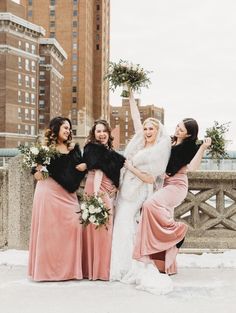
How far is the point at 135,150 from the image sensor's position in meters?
6.41

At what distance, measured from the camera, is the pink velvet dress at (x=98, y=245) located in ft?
20.3

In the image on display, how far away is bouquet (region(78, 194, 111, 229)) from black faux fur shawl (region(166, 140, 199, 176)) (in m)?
0.97

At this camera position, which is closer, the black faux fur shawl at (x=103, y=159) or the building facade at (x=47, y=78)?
the black faux fur shawl at (x=103, y=159)

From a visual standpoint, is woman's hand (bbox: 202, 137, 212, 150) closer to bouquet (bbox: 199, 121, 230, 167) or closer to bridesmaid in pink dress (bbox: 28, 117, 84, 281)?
bouquet (bbox: 199, 121, 230, 167)

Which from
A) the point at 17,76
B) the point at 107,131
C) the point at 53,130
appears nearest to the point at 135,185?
the point at 107,131

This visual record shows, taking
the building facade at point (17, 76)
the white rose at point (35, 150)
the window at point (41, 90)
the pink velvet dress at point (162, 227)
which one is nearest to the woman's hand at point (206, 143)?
the pink velvet dress at point (162, 227)

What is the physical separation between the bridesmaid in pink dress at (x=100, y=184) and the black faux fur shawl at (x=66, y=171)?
150mm

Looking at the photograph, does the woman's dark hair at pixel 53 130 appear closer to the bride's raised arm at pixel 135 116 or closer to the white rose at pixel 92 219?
the bride's raised arm at pixel 135 116

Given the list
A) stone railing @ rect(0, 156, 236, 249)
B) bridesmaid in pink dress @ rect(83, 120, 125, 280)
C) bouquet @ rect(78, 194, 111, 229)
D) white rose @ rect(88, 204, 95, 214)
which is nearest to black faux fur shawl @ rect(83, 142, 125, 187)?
bridesmaid in pink dress @ rect(83, 120, 125, 280)

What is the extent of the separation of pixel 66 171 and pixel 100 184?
45cm

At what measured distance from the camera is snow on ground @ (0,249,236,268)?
272 inches

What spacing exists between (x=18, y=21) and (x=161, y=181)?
280 ft

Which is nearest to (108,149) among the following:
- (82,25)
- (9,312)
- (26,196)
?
(26,196)

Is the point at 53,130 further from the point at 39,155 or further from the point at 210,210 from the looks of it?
the point at 210,210
